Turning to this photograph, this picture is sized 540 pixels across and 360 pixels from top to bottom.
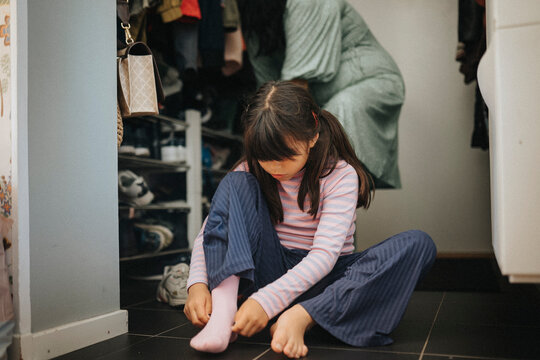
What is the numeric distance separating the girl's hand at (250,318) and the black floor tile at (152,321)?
1.13 feet

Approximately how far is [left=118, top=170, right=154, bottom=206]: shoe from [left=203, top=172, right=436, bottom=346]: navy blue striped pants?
3.49 ft

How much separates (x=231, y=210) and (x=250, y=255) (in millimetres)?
111

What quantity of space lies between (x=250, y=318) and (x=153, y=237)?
1.33 meters

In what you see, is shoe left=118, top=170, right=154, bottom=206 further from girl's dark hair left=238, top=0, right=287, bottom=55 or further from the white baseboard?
the white baseboard

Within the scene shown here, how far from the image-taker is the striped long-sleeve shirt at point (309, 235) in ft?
3.26

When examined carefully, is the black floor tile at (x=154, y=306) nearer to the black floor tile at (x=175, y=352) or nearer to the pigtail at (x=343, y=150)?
the black floor tile at (x=175, y=352)

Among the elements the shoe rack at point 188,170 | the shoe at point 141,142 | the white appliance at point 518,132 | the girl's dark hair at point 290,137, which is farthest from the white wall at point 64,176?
the shoe rack at point 188,170

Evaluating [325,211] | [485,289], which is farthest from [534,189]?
[485,289]

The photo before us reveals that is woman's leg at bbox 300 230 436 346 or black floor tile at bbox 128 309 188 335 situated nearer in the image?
woman's leg at bbox 300 230 436 346

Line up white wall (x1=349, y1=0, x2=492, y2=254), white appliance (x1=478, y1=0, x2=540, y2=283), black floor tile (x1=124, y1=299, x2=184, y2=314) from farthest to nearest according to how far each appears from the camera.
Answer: white wall (x1=349, y1=0, x2=492, y2=254), black floor tile (x1=124, y1=299, x2=184, y2=314), white appliance (x1=478, y1=0, x2=540, y2=283)

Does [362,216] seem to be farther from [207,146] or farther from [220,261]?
[220,261]

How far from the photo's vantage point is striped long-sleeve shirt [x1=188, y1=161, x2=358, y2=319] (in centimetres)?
100

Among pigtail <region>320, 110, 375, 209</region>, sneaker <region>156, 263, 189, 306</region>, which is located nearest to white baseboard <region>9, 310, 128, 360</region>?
sneaker <region>156, 263, 189, 306</region>

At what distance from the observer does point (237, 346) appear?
1036 mm
